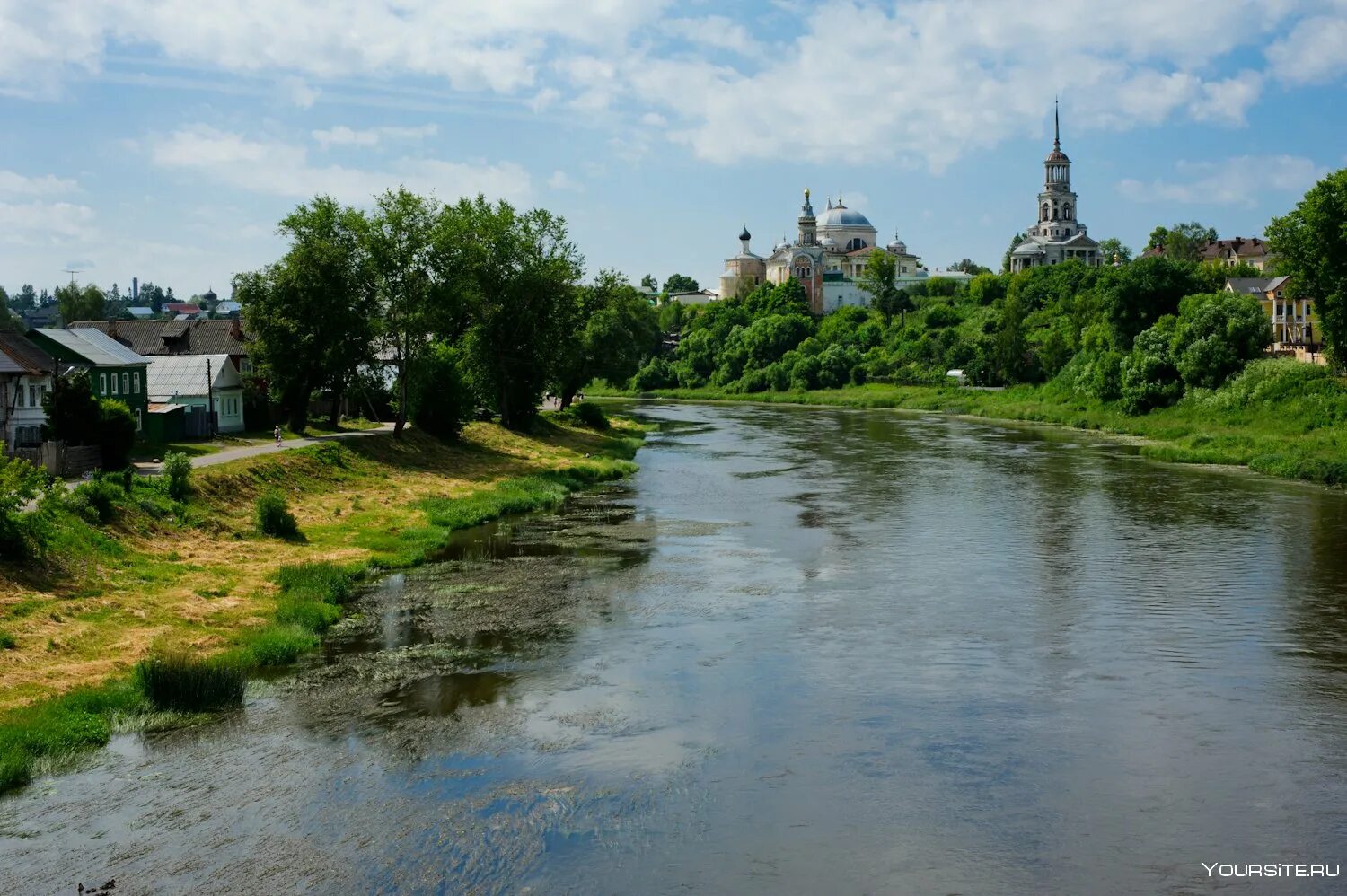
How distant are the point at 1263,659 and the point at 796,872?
11466 mm

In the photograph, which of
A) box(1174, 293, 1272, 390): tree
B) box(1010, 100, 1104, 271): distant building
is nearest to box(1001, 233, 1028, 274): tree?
box(1010, 100, 1104, 271): distant building

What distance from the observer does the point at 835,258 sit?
18675 centimetres

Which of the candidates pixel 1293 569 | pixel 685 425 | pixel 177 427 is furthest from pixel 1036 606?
pixel 685 425

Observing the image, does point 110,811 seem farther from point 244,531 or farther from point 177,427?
point 177,427

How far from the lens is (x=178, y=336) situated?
62.5m

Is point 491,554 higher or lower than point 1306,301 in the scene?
lower

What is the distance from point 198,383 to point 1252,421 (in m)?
45.7

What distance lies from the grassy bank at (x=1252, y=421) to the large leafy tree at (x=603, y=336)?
80.7 ft

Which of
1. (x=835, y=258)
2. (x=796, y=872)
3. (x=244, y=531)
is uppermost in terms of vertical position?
(x=835, y=258)

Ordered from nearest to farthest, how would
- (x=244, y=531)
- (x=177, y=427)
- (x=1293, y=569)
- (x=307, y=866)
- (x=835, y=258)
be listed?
(x=307, y=866)
(x=1293, y=569)
(x=244, y=531)
(x=177, y=427)
(x=835, y=258)

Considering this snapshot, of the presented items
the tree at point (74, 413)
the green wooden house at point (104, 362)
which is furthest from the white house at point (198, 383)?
the tree at point (74, 413)

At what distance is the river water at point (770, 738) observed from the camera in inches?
545

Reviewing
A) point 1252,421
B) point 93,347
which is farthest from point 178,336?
point 1252,421

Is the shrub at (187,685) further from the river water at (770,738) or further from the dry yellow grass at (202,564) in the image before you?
the dry yellow grass at (202,564)
